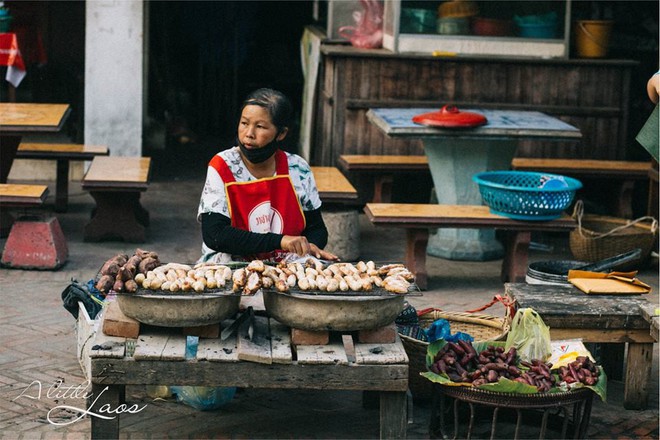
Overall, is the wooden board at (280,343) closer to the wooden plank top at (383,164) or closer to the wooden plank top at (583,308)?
the wooden plank top at (583,308)

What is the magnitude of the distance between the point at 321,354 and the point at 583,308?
1665 millimetres

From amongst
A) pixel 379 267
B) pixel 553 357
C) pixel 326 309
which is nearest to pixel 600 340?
pixel 553 357

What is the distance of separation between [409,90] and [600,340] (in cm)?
519

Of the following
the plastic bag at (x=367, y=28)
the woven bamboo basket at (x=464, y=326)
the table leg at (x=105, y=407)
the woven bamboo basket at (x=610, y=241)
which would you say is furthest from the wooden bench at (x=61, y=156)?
the table leg at (x=105, y=407)

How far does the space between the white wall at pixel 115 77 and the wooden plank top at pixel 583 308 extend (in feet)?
20.6

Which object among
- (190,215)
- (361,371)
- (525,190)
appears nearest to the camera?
(361,371)

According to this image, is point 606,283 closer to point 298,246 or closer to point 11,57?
point 298,246

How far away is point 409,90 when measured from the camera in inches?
418

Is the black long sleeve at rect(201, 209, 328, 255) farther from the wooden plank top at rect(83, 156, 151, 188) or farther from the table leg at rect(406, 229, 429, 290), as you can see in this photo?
the wooden plank top at rect(83, 156, 151, 188)

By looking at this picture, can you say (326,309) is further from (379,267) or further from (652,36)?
(652,36)

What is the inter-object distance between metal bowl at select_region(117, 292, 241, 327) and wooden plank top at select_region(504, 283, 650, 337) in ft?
5.85

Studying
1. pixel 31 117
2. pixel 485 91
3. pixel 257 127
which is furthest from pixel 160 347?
pixel 485 91

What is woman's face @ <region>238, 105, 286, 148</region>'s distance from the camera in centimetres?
559

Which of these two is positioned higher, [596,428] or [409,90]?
[409,90]
